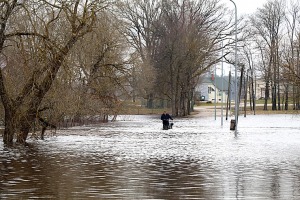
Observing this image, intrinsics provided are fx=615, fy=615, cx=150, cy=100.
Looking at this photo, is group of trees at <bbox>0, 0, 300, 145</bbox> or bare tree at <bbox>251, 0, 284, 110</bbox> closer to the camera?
group of trees at <bbox>0, 0, 300, 145</bbox>

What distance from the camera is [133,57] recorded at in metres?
65.7

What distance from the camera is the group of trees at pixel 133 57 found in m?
30.0

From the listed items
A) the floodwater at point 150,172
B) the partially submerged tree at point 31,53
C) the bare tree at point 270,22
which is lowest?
the floodwater at point 150,172

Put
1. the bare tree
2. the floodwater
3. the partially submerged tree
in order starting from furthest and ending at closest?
the bare tree
the partially submerged tree
the floodwater

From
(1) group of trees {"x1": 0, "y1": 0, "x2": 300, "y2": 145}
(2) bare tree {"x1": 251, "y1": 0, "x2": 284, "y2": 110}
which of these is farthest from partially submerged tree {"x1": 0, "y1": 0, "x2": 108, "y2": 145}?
(2) bare tree {"x1": 251, "y1": 0, "x2": 284, "y2": 110}

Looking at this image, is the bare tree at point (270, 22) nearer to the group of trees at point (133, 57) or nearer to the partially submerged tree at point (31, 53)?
the group of trees at point (133, 57)

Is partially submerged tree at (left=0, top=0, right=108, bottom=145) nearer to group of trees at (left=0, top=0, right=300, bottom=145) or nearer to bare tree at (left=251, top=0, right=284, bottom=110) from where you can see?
group of trees at (left=0, top=0, right=300, bottom=145)

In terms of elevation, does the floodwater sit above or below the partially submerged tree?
below

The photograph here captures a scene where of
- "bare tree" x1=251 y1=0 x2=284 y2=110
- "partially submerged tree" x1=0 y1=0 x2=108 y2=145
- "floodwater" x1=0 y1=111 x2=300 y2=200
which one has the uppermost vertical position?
"bare tree" x1=251 y1=0 x2=284 y2=110

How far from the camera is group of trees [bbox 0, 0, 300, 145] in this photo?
98.4ft

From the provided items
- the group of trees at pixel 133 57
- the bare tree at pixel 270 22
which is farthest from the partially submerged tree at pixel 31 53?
the bare tree at pixel 270 22

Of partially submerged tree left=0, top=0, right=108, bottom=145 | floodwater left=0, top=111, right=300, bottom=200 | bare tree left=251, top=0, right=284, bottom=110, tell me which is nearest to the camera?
floodwater left=0, top=111, right=300, bottom=200

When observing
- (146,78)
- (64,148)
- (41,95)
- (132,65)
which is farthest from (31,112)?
(146,78)

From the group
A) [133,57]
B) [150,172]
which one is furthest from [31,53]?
[133,57]
